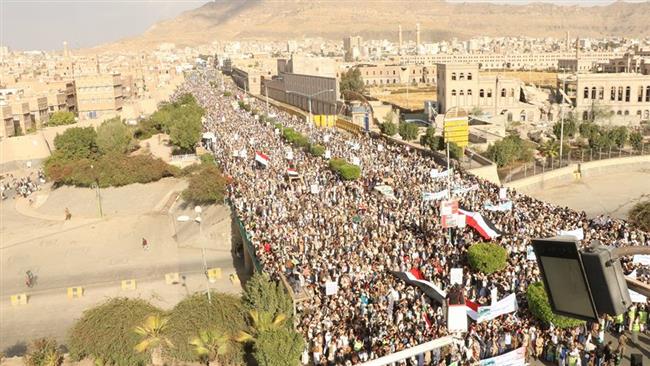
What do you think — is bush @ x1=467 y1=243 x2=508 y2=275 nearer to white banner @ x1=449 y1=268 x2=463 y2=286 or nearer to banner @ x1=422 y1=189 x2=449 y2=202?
white banner @ x1=449 y1=268 x2=463 y2=286

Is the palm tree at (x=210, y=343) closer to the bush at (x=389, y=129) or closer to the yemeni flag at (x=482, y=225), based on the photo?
the yemeni flag at (x=482, y=225)

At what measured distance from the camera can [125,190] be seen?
120 feet

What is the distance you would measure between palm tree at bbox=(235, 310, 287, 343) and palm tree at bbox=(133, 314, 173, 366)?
1705mm

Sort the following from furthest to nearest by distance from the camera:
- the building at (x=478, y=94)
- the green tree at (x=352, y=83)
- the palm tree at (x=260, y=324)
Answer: the green tree at (x=352, y=83) → the building at (x=478, y=94) → the palm tree at (x=260, y=324)

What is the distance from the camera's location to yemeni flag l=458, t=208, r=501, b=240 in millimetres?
19986

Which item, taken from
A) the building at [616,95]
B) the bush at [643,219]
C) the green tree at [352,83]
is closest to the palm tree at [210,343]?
the bush at [643,219]

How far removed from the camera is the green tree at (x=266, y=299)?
46.9 ft

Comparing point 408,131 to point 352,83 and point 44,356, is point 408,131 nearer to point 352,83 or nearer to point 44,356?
point 44,356

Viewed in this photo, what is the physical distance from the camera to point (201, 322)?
14.4 metres

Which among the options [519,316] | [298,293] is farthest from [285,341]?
[519,316]

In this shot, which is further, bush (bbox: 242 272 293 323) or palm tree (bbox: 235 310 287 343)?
bush (bbox: 242 272 293 323)

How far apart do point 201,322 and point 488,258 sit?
320 inches

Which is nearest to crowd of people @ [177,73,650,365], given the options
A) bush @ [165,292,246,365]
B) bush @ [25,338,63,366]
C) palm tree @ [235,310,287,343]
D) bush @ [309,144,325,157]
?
palm tree @ [235,310,287,343]

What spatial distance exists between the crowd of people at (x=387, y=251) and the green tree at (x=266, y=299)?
957 millimetres
